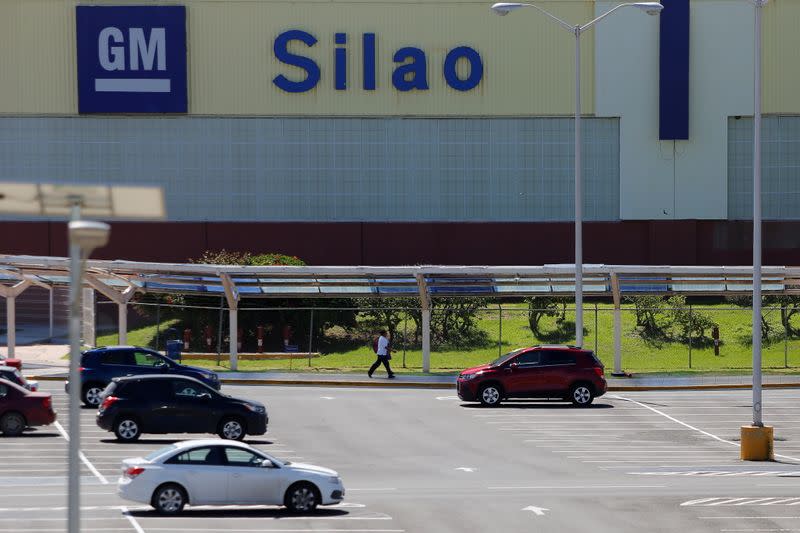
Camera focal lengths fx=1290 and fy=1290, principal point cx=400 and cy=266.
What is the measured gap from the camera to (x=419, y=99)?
203ft

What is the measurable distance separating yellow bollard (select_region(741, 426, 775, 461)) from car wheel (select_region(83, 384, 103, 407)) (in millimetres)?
16103

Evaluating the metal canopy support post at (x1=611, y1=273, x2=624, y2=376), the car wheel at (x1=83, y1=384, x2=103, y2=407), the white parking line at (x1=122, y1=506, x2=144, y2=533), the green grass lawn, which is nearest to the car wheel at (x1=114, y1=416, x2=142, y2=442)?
the car wheel at (x1=83, y1=384, x2=103, y2=407)

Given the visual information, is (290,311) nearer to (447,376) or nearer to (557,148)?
(447,376)

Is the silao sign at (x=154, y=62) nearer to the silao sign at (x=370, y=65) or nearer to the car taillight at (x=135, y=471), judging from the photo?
the silao sign at (x=370, y=65)

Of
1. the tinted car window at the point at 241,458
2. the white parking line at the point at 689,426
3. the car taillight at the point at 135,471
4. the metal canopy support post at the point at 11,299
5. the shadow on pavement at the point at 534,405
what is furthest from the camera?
the metal canopy support post at the point at 11,299

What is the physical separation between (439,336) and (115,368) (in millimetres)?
17758

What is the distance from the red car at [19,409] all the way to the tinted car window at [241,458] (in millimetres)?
9655

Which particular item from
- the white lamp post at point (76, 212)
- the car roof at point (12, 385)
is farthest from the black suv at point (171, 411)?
the white lamp post at point (76, 212)

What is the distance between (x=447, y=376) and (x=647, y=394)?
6.72 metres

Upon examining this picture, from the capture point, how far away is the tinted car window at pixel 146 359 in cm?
3372

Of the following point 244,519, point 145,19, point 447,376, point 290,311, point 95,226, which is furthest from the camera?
point 145,19

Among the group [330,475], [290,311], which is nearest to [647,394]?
[290,311]

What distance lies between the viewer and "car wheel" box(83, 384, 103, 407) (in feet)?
109

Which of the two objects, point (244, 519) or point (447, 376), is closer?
point (244, 519)
